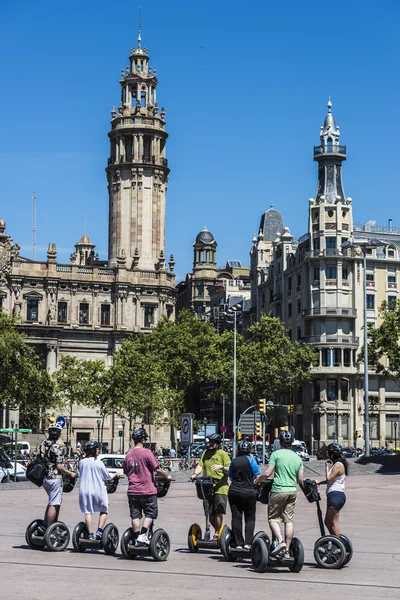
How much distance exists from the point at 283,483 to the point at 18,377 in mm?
56757

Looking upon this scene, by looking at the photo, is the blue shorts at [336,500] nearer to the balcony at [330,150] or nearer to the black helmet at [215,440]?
the black helmet at [215,440]

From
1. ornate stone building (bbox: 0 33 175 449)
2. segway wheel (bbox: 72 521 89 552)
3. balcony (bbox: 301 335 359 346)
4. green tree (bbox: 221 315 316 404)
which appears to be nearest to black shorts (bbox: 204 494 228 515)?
segway wheel (bbox: 72 521 89 552)

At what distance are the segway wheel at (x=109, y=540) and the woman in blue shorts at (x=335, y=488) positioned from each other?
340cm

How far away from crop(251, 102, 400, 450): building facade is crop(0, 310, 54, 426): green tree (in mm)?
25662

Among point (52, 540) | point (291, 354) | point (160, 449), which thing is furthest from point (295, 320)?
point (52, 540)

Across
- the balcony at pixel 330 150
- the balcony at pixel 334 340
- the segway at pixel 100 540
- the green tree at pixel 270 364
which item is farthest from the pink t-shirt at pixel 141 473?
the balcony at pixel 330 150

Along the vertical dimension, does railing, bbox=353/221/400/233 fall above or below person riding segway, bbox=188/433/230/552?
above

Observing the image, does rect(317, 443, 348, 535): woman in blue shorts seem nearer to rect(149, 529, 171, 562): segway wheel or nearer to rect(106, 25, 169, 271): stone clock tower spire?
rect(149, 529, 171, 562): segway wheel

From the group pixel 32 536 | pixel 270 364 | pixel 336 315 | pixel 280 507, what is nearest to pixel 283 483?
pixel 280 507

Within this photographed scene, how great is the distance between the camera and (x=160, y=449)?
3625 inches

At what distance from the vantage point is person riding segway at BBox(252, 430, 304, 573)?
50.1 ft

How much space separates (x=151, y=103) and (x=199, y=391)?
38.8 m

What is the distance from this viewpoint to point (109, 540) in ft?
55.8

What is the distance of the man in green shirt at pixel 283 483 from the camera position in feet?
51.9
